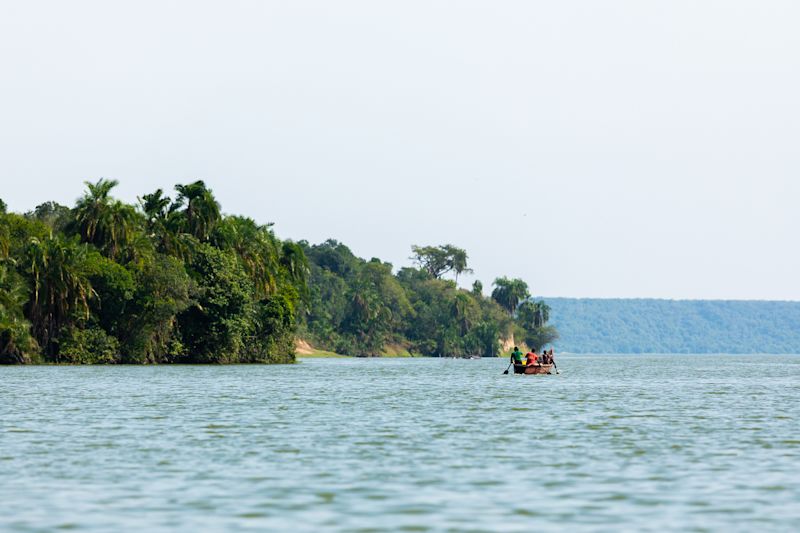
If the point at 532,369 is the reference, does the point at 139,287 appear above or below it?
above

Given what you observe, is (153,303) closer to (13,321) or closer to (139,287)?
(139,287)

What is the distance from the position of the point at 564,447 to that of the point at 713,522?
1350 centimetres

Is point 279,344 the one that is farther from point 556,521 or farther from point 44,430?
point 556,521

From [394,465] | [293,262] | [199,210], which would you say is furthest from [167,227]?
[394,465]

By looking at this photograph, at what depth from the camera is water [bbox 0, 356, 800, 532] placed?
21.9 m

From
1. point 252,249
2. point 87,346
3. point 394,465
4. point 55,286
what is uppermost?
point 252,249

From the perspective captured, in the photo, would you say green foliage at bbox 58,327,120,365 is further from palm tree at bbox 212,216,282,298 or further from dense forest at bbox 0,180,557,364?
palm tree at bbox 212,216,282,298

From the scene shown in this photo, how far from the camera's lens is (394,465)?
29875 millimetres

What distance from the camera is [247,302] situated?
127125mm

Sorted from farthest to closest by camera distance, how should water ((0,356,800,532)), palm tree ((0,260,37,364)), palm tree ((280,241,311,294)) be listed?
palm tree ((280,241,311,294)) → palm tree ((0,260,37,364)) → water ((0,356,800,532))

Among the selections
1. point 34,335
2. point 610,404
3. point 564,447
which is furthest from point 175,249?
point 564,447

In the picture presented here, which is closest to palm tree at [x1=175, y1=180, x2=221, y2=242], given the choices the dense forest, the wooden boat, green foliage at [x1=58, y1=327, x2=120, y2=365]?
the dense forest

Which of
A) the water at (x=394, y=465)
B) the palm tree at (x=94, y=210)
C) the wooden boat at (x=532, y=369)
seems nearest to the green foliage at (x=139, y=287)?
the palm tree at (x=94, y=210)

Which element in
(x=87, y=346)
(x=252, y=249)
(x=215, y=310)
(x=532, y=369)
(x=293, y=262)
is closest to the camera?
(x=532, y=369)
